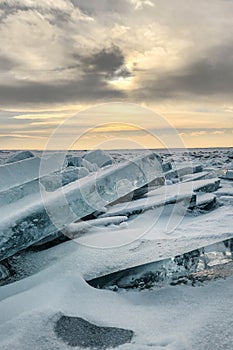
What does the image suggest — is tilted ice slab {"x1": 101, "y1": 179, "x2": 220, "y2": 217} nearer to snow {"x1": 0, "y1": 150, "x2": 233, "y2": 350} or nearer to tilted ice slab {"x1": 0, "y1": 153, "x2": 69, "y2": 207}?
snow {"x1": 0, "y1": 150, "x2": 233, "y2": 350}

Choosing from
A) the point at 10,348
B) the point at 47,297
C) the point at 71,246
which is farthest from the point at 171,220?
the point at 10,348

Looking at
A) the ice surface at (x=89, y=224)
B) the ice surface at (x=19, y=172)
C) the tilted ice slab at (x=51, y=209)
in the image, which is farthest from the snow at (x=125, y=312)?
the ice surface at (x=19, y=172)

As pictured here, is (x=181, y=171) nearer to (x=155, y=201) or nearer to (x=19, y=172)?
(x=155, y=201)

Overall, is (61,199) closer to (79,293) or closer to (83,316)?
(79,293)

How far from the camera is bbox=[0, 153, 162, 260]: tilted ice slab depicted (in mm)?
2408

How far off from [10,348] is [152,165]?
11.5ft

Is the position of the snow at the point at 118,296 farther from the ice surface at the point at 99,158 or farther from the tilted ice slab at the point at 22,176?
the ice surface at the point at 99,158

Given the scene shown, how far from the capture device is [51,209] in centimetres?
263

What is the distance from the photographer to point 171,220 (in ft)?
11.6

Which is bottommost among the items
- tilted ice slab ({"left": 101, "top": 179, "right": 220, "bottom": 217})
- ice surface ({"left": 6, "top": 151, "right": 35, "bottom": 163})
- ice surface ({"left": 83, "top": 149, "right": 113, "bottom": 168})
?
tilted ice slab ({"left": 101, "top": 179, "right": 220, "bottom": 217})

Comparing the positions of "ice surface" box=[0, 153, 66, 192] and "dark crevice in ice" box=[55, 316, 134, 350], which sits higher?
"ice surface" box=[0, 153, 66, 192]

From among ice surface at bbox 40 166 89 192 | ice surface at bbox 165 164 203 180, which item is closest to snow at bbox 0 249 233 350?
ice surface at bbox 40 166 89 192

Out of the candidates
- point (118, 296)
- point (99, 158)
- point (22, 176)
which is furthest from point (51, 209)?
point (99, 158)

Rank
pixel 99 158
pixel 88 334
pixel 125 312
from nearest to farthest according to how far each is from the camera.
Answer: pixel 88 334 → pixel 125 312 → pixel 99 158
